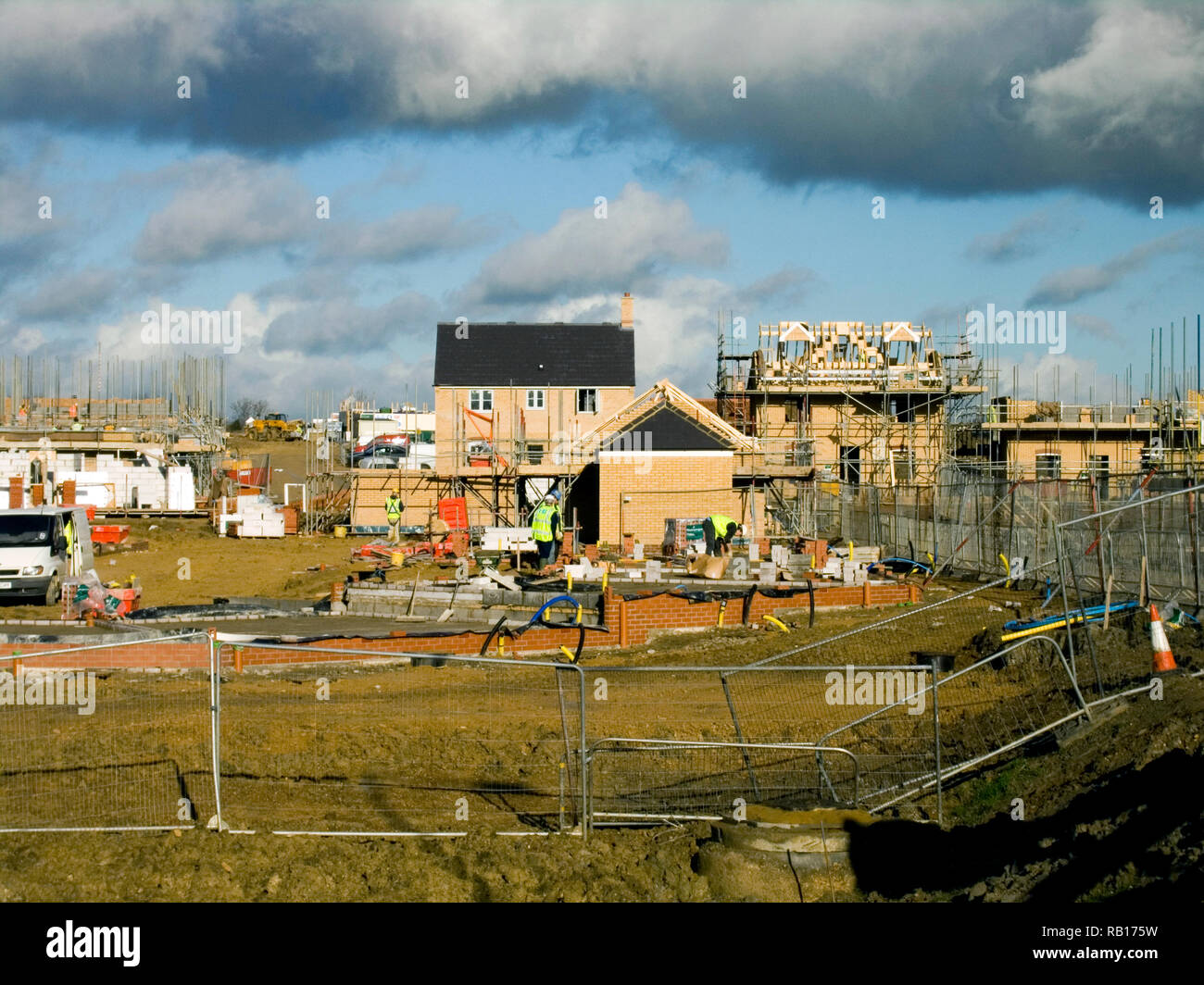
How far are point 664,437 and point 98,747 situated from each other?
2496cm

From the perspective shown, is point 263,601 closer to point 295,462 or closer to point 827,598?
point 827,598

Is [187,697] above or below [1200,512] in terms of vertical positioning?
below

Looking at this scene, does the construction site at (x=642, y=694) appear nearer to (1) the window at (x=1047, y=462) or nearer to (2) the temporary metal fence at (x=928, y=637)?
(2) the temporary metal fence at (x=928, y=637)

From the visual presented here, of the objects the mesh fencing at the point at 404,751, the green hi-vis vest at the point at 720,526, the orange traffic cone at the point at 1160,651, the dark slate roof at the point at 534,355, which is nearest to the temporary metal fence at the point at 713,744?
the mesh fencing at the point at 404,751

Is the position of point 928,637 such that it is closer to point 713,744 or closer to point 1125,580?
point 1125,580

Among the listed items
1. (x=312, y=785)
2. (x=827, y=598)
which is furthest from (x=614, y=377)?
(x=312, y=785)

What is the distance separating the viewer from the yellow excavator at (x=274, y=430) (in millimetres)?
83750

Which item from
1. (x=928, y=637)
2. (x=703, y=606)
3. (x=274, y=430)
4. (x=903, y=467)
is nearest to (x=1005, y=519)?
(x=928, y=637)

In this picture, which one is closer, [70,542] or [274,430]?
[70,542]

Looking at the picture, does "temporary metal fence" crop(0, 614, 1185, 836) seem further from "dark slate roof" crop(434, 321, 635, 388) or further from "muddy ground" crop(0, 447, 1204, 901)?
"dark slate roof" crop(434, 321, 635, 388)

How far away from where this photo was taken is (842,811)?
8.73 meters

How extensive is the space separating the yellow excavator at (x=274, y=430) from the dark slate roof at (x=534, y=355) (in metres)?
39.0

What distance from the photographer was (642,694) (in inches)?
547
